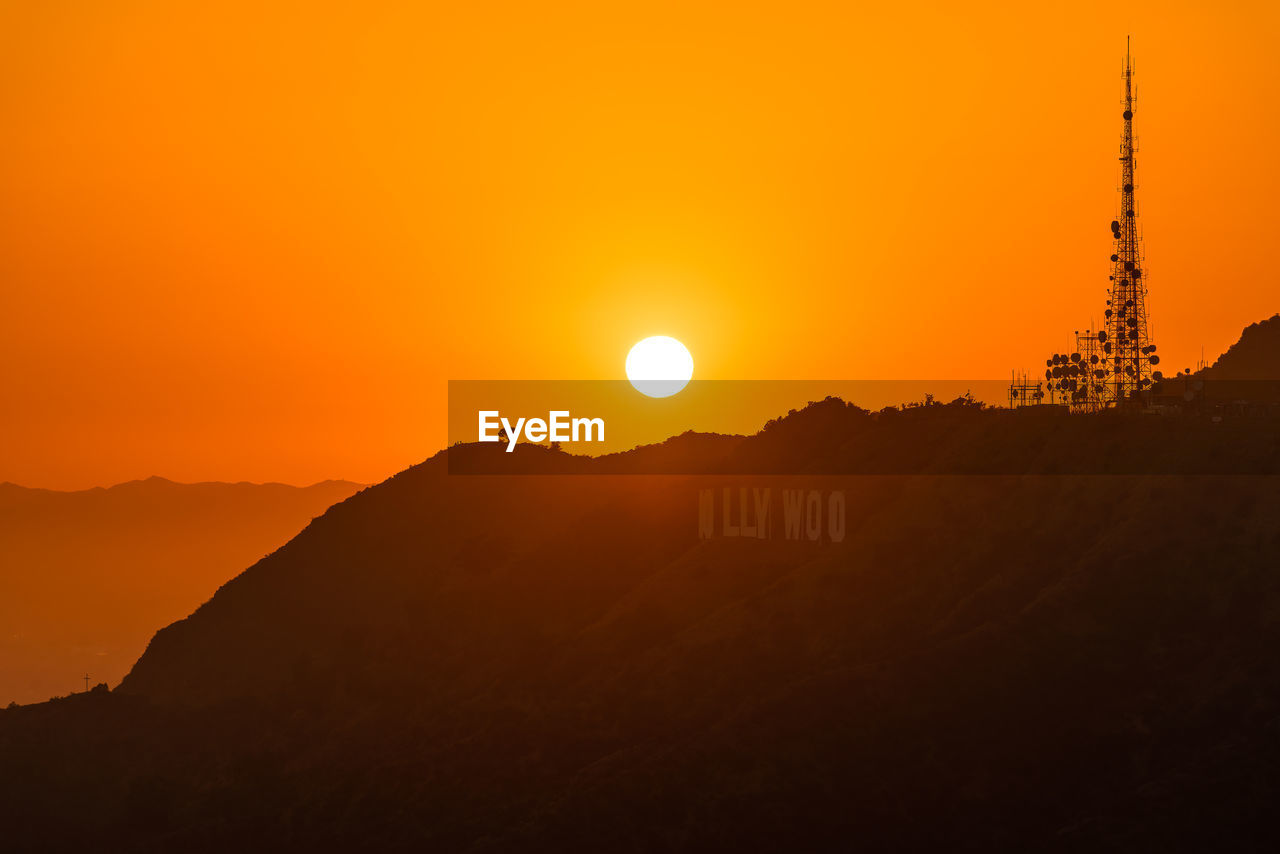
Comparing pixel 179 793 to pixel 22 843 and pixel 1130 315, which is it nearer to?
pixel 22 843

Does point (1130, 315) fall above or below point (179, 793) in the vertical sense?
above

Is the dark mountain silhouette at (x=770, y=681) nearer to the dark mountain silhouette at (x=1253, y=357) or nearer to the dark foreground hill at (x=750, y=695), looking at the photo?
the dark foreground hill at (x=750, y=695)

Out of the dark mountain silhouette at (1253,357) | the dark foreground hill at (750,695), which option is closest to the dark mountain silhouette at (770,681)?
the dark foreground hill at (750,695)

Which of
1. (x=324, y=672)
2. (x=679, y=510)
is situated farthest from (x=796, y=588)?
(x=324, y=672)

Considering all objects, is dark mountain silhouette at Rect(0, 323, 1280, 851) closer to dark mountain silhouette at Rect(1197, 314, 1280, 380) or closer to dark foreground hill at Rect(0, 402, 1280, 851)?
dark foreground hill at Rect(0, 402, 1280, 851)

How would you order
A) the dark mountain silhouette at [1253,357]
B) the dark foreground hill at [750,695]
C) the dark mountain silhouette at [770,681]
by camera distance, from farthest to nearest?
the dark mountain silhouette at [1253,357] < the dark mountain silhouette at [770,681] < the dark foreground hill at [750,695]

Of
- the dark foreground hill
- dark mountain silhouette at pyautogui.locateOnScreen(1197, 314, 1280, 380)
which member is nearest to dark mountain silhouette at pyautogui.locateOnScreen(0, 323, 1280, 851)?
the dark foreground hill
